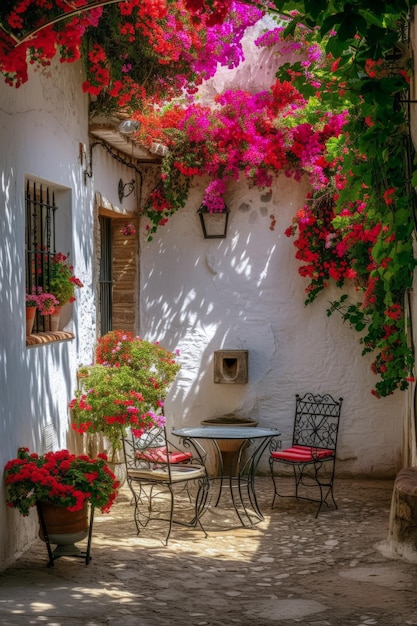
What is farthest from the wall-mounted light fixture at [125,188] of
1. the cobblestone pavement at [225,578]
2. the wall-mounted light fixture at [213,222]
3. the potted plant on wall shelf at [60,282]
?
the cobblestone pavement at [225,578]

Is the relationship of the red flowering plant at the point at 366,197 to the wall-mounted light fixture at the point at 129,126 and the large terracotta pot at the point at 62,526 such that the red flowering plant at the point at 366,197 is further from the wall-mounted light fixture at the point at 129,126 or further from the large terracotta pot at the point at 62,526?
the large terracotta pot at the point at 62,526

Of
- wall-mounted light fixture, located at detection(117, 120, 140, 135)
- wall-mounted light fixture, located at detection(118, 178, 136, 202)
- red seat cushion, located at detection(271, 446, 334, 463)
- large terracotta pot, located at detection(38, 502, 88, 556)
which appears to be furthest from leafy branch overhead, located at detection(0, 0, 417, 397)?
large terracotta pot, located at detection(38, 502, 88, 556)

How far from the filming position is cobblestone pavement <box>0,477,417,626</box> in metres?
5.01

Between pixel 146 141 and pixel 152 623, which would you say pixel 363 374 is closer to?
pixel 146 141

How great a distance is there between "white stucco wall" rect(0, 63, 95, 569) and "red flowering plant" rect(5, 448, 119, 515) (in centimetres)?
11

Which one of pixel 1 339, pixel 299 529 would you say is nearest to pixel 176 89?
pixel 1 339

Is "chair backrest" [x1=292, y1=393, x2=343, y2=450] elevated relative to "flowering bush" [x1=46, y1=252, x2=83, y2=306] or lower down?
lower down

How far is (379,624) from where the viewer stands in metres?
4.86

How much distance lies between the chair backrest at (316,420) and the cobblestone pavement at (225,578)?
1886mm

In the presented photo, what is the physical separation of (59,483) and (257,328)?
4471 millimetres

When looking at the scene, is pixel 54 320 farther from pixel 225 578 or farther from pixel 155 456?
pixel 225 578

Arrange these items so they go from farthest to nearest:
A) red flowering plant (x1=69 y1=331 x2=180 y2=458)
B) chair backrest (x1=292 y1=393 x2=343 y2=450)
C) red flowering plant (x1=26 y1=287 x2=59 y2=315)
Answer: chair backrest (x1=292 y1=393 x2=343 y2=450) < red flowering plant (x1=69 y1=331 x2=180 y2=458) < red flowering plant (x1=26 y1=287 x2=59 y2=315)

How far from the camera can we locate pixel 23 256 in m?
6.60

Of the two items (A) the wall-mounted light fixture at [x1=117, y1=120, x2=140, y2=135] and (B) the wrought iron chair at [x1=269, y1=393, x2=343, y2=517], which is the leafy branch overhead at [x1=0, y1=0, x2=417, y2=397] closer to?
(A) the wall-mounted light fixture at [x1=117, y1=120, x2=140, y2=135]
